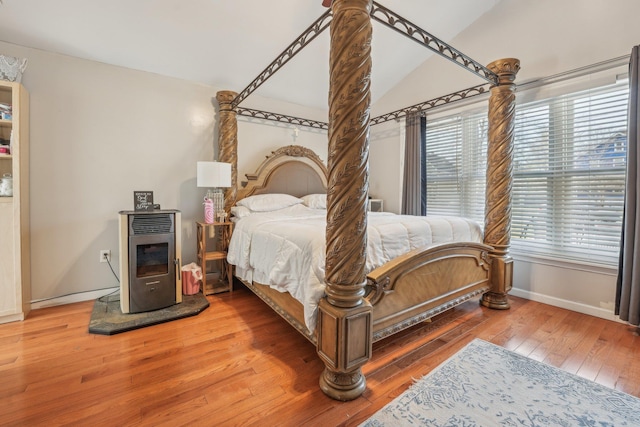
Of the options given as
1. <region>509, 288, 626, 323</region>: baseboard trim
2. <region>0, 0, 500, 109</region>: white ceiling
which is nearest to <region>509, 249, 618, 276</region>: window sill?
<region>509, 288, 626, 323</region>: baseboard trim

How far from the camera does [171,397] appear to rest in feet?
4.89

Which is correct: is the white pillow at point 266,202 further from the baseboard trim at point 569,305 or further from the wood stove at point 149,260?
the baseboard trim at point 569,305

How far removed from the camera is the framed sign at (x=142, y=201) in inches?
105

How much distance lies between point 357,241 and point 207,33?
275cm

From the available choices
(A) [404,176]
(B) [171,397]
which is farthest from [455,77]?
(B) [171,397]

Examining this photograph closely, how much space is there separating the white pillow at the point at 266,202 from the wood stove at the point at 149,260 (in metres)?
0.82

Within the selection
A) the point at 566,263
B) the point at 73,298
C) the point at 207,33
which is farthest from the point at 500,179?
the point at 73,298

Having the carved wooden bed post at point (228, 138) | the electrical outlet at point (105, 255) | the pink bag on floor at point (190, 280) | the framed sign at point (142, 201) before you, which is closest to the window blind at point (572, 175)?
the carved wooden bed post at point (228, 138)

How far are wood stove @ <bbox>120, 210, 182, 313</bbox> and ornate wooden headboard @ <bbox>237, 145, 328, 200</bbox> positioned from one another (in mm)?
1158

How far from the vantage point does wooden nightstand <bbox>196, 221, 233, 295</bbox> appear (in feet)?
9.73

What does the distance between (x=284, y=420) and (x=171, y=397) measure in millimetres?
647

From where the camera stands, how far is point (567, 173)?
2.74 metres

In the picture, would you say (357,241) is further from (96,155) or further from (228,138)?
(96,155)

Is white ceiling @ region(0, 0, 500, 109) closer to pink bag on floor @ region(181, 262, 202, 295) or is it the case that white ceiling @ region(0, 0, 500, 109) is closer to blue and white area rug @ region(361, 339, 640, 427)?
pink bag on floor @ region(181, 262, 202, 295)
